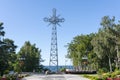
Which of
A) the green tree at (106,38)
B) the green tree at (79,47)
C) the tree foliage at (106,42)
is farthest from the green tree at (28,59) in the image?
the green tree at (106,38)

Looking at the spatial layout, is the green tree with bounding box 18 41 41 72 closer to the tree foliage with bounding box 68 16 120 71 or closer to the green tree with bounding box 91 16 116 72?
the tree foliage with bounding box 68 16 120 71

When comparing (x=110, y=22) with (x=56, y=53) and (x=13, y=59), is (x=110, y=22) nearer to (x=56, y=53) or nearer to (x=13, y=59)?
(x=56, y=53)

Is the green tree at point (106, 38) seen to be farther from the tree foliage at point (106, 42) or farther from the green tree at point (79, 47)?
the green tree at point (79, 47)

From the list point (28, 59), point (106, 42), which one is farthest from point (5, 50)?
point (106, 42)

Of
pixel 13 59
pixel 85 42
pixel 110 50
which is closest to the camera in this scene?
pixel 110 50

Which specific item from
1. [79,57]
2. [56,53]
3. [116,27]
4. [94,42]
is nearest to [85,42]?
[79,57]

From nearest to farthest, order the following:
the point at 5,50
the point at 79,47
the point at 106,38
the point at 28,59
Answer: the point at 106,38, the point at 5,50, the point at 28,59, the point at 79,47

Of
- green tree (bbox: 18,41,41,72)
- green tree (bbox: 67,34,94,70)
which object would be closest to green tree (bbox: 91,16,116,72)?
green tree (bbox: 67,34,94,70)

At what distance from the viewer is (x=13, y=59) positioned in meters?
68.6

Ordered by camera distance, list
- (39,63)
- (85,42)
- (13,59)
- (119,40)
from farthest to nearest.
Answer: (39,63) → (85,42) → (13,59) → (119,40)

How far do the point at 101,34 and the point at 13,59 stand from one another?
80.9ft

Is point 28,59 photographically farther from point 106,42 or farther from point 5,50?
point 106,42

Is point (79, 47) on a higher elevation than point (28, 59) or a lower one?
higher

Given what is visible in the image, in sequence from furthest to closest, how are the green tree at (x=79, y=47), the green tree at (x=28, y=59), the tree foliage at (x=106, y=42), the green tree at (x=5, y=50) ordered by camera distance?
the green tree at (x=79, y=47) → the green tree at (x=28, y=59) → the tree foliage at (x=106, y=42) → the green tree at (x=5, y=50)
